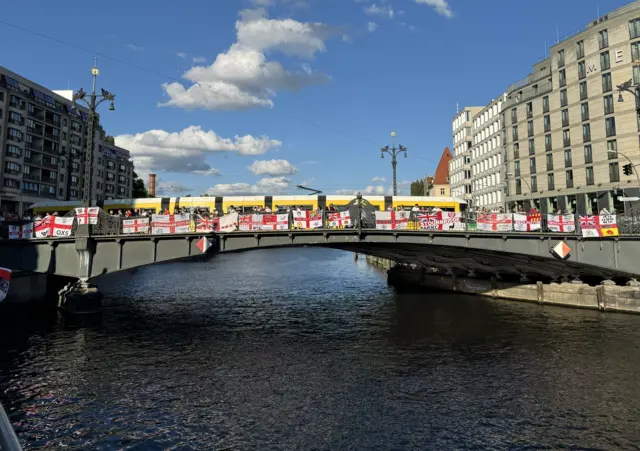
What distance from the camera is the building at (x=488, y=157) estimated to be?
285 ft

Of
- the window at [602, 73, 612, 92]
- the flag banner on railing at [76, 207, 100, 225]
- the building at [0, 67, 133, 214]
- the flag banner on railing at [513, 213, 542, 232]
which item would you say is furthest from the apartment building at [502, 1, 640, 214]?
the building at [0, 67, 133, 214]

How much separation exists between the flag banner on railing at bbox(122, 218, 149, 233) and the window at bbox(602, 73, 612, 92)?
2528 inches

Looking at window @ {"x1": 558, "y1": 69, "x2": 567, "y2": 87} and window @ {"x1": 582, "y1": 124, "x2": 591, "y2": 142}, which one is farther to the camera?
window @ {"x1": 558, "y1": 69, "x2": 567, "y2": 87}

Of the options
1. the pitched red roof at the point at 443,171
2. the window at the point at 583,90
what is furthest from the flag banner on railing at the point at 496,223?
the pitched red roof at the point at 443,171

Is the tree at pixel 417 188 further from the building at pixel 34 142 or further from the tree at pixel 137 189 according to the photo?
the building at pixel 34 142

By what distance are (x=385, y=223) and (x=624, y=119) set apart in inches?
1912

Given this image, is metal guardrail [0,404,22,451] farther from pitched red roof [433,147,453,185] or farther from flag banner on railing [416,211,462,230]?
pitched red roof [433,147,453,185]

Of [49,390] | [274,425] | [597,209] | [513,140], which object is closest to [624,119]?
[597,209]

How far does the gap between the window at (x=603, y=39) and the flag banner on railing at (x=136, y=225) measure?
6667 cm

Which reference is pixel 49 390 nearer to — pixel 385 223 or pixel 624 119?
pixel 385 223

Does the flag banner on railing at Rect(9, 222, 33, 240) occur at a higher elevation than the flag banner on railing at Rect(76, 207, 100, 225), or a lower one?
lower

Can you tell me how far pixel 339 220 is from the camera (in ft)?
99.2

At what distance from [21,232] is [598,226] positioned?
38473 mm

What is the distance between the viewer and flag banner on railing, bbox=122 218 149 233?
28594 mm
